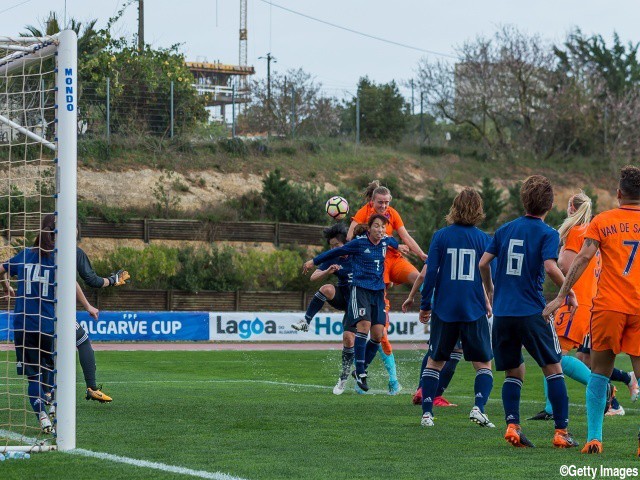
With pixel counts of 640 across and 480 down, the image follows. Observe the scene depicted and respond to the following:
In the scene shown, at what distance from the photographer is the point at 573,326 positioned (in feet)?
33.0

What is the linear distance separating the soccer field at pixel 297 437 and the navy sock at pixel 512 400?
232 millimetres

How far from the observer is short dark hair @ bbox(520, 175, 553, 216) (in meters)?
8.06

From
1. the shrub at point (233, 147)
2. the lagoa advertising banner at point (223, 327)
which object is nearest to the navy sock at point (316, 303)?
the lagoa advertising banner at point (223, 327)

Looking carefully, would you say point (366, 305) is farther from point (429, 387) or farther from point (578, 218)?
point (578, 218)

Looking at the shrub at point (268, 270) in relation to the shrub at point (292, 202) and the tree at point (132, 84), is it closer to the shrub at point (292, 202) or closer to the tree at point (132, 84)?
the shrub at point (292, 202)

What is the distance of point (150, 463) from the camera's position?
682cm

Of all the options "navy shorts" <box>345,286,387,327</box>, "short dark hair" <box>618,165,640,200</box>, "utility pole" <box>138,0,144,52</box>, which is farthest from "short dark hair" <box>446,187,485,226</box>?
"utility pole" <box>138,0,144,52</box>

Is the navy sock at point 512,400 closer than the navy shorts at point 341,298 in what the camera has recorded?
Yes

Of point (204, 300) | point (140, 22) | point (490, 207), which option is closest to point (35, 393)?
point (204, 300)

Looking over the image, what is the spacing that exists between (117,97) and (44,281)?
32123 millimetres

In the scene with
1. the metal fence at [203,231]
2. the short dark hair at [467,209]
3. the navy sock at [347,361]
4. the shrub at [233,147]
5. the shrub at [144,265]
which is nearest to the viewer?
the short dark hair at [467,209]

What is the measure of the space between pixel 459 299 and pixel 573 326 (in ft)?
5.87

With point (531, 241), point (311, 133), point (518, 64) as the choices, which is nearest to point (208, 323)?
point (531, 241)

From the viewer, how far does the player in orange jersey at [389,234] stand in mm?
12031
